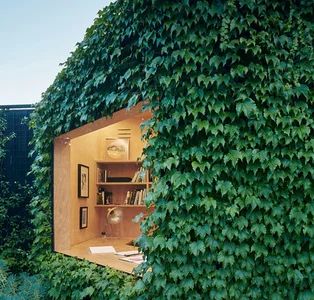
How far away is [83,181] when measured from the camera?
6.18 metres

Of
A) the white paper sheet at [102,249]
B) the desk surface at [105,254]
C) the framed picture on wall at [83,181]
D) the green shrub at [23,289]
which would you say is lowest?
the green shrub at [23,289]

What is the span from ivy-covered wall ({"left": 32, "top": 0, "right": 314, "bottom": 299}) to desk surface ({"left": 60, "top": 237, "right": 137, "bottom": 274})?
0.93 m

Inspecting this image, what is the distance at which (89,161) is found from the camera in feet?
21.2

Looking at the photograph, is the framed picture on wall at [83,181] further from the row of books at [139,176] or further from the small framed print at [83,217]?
the row of books at [139,176]

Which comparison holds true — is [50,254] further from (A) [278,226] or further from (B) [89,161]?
(A) [278,226]

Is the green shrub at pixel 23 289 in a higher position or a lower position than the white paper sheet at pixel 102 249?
lower

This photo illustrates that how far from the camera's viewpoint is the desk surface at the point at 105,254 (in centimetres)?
444

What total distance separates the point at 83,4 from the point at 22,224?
373 cm

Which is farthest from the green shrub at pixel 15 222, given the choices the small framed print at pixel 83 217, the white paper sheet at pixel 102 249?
the white paper sheet at pixel 102 249

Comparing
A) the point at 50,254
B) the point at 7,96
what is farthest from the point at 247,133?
the point at 7,96

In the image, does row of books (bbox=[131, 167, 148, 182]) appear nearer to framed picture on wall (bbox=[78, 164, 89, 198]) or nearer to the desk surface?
framed picture on wall (bbox=[78, 164, 89, 198])

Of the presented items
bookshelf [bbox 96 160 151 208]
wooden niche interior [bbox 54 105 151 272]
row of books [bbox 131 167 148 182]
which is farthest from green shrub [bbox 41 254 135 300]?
bookshelf [bbox 96 160 151 208]

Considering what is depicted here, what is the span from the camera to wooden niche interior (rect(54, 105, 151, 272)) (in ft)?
18.4

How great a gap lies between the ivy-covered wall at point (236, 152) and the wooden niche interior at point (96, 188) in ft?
6.98
